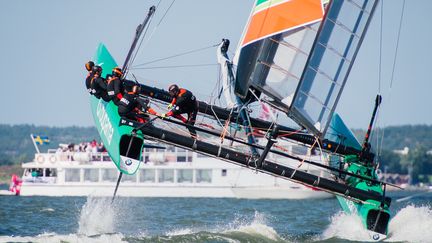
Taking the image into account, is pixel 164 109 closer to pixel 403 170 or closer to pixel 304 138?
pixel 304 138

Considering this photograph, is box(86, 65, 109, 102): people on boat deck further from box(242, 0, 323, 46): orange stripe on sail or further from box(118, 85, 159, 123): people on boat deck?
box(242, 0, 323, 46): orange stripe on sail

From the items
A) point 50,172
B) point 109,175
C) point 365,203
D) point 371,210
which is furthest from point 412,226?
point 50,172

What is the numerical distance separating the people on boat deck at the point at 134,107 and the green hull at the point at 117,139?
0.20 m

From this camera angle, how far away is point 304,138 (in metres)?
14.7

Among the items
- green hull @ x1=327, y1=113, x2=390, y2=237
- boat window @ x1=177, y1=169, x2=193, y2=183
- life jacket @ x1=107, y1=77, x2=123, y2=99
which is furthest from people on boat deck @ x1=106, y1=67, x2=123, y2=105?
boat window @ x1=177, y1=169, x2=193, y2=183

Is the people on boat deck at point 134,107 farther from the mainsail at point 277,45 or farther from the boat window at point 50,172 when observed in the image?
the boat window at point 50,172

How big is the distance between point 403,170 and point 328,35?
9303 centimetres

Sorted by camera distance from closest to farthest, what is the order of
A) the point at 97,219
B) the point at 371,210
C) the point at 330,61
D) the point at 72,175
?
1. the point at 330,61
2. the point at 371,210
3. the point at 97,219
4. the point at 72,175

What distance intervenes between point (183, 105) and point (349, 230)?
3.67 m

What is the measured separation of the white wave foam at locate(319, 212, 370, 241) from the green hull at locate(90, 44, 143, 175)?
363 cm

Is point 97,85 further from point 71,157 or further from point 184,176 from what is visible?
point 71,157

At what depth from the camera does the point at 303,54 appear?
42.4 ft

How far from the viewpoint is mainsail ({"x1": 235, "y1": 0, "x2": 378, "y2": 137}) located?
1261 centimetres

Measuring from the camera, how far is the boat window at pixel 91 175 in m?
36.0
